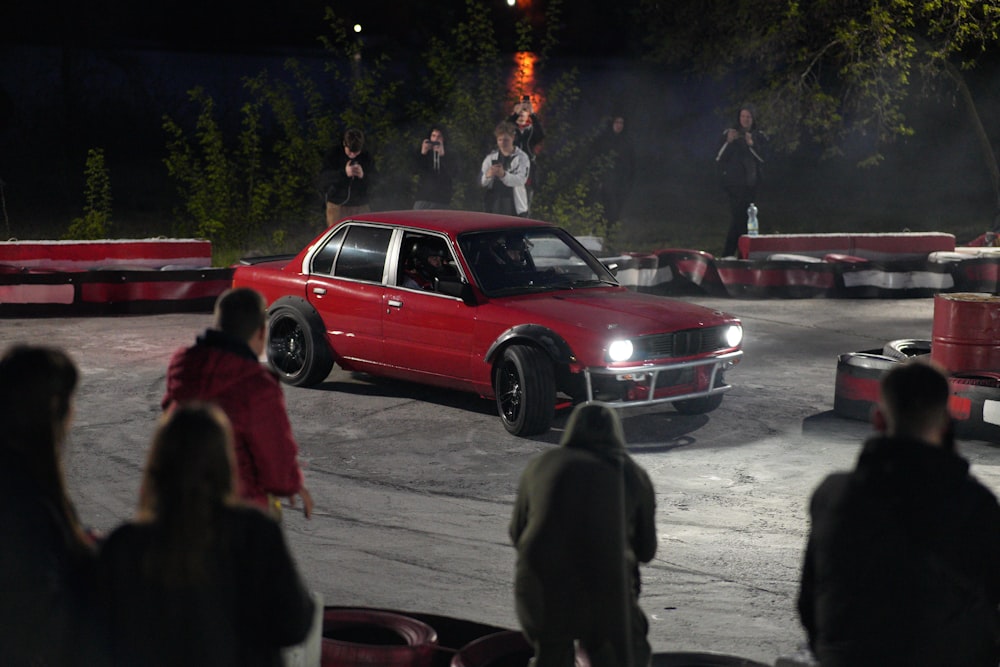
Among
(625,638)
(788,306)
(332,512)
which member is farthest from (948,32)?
(625,638)

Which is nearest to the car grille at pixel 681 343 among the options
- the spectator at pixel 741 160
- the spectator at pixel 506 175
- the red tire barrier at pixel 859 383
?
the red tire barrier at pixel 859 383

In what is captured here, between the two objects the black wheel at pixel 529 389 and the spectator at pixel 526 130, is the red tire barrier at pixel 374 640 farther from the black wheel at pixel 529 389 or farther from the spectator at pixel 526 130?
the spectator at pixel 526 130

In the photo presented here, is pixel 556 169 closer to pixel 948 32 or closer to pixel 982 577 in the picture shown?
pixel 948 32

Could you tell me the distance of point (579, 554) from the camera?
4.08 metres

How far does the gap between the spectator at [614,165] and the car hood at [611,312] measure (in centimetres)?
986

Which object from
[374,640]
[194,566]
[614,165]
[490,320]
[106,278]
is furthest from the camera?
[614,165]

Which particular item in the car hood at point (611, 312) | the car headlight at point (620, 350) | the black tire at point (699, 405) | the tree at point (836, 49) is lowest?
the black tire at point (699, 405)

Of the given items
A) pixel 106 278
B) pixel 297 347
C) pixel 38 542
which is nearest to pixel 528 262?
pixel 297 347

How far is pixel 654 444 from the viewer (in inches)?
374

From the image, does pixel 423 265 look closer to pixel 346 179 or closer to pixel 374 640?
pixel 346 179

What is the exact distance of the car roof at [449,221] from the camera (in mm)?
10531

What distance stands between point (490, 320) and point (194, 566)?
6870mm

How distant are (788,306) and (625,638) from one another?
13281 millimetres

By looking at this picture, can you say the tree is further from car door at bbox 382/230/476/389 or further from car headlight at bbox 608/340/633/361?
car headlight at bbox 608/340/633/361
